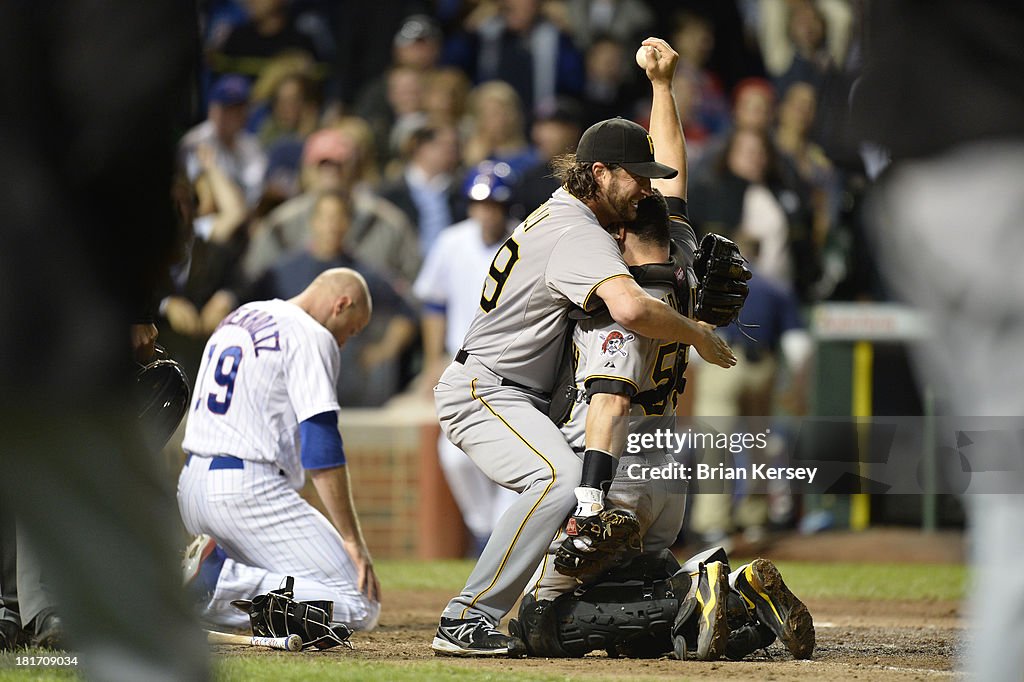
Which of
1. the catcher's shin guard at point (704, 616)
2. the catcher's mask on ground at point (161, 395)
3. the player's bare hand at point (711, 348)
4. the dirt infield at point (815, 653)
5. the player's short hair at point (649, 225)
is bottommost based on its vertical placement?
the dirt infield at point (815, 653)

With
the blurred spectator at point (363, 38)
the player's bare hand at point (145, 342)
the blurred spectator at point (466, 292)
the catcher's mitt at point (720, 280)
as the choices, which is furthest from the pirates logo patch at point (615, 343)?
the blurred spectator at point (363, 38)

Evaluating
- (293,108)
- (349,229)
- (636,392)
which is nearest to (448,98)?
(293,108)

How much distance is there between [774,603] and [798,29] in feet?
26.9

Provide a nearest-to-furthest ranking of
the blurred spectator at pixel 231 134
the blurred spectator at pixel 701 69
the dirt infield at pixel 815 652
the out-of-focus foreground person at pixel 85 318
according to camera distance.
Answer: the out-of-focus foreground person at pixel 85 318 → the dirt infield at pixel 815 652 → the blurred spectator at pixel 231 134 → the blurred spectator at pixel 701 69

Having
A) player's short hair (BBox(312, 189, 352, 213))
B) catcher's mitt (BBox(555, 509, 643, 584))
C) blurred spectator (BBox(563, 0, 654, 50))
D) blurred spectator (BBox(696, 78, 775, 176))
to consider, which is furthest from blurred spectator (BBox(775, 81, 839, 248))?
catcher's mitt (BBox(555, 509, 643, 584))

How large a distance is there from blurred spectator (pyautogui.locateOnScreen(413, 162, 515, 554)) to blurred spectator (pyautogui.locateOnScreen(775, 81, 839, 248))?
99.4 inches

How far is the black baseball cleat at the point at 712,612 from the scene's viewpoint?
192 inches

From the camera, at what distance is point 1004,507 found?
243 centimetres

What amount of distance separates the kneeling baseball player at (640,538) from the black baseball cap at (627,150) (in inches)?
6.5

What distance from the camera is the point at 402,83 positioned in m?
12.1

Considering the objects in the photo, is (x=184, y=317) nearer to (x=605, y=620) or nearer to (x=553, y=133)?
(x=553, y=133)

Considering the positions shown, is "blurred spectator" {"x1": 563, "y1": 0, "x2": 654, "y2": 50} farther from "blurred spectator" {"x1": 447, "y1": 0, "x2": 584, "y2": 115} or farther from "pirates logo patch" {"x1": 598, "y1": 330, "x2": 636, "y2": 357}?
"pirates logo patch" {"x1": 598, "y1": 330, "x2": 636, "y2": 357}

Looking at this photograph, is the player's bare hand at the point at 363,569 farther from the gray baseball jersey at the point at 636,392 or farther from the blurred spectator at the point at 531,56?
the blurred spectator at the point at 531,56

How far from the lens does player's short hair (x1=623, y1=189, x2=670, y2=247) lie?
5.30 m
